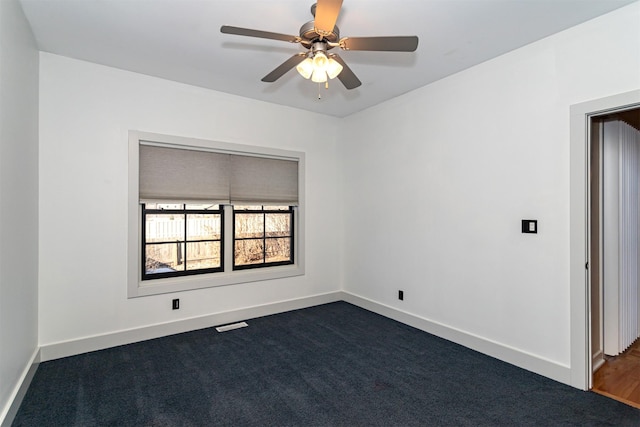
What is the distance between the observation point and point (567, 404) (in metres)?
2.33

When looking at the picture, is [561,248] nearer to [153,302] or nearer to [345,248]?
[345,248]

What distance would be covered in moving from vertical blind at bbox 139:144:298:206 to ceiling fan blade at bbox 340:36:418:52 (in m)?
2.40

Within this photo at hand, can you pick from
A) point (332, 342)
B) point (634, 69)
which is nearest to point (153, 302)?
point (332, 342)

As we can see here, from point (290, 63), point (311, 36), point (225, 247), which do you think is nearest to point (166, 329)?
point (225, 247)

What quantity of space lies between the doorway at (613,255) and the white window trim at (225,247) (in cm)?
321

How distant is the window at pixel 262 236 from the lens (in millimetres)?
4328

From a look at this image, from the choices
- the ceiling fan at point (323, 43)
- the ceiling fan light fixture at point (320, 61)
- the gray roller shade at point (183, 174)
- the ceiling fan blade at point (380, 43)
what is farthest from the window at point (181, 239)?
the ceiling fan blade at point (380, 43)

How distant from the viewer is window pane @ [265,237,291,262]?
461 cm

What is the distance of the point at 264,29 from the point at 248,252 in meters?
2.73

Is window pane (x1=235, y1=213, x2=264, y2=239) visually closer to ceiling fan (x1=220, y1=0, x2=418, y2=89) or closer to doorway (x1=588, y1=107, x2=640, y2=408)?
ceiling fan (x1=220, y1=0, x2=418, y2=89)

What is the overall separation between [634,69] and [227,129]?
3764 mm

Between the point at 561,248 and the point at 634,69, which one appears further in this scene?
the point at 561,248

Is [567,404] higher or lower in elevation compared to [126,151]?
lower

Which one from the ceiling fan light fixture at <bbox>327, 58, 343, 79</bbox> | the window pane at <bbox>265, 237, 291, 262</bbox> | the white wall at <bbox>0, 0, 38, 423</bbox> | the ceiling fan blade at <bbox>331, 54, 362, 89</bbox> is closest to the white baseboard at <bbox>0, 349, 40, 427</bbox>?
the white wall at <bbox>0, 0, 38, 423</bbox>
